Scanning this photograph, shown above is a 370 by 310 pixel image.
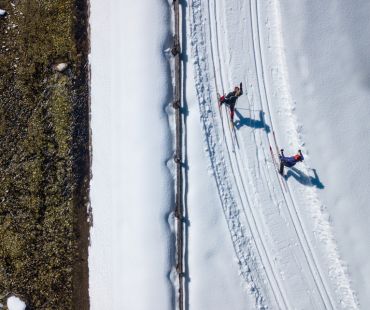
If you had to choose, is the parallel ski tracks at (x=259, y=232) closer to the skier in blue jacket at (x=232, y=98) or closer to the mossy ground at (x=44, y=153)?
the skier in blue jacket at (x=232, y=98)

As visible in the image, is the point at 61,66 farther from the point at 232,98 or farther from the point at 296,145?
the point at 296,145

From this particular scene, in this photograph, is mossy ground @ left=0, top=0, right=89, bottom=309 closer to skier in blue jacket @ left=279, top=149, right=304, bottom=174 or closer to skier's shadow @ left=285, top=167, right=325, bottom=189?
skier in blue jacket @ left=279, top=149, right=304, bottom=174

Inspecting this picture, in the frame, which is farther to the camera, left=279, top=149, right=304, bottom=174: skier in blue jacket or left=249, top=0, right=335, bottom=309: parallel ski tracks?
left=249, top=0, right=335, bottom=309: parallel ski tracks

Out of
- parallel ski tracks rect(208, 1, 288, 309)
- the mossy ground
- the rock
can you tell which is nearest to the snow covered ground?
parallel ski tracks rect(208, 1, 288, 309)

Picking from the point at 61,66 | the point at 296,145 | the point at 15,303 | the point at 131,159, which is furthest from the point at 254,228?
the point at 61,66

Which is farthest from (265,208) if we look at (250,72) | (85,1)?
(85,1)

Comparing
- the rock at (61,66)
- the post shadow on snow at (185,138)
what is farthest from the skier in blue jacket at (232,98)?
the rock at (61,66)
